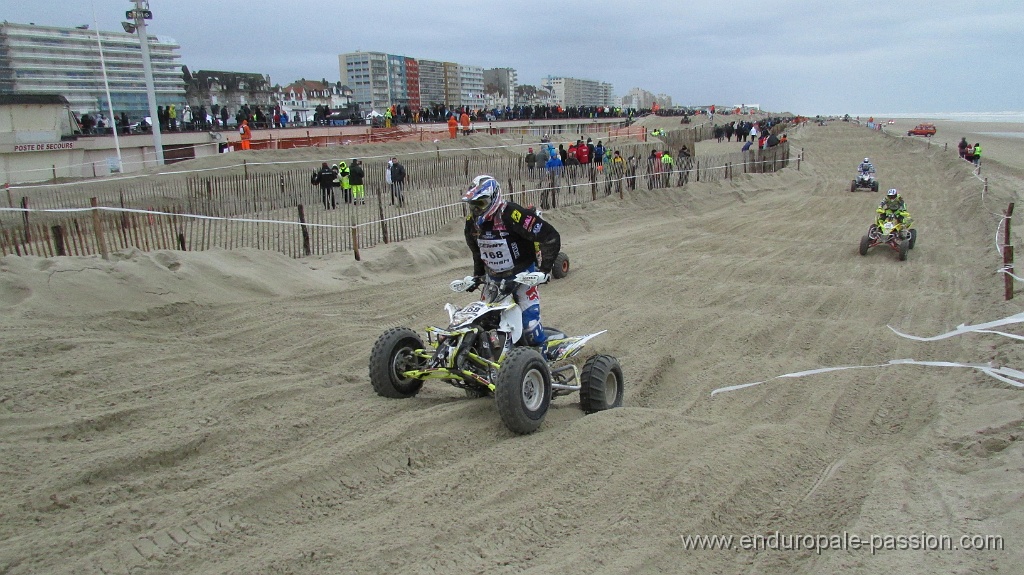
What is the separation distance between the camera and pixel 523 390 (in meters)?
5.08

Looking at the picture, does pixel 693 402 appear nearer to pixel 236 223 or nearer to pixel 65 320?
pixel 65 320

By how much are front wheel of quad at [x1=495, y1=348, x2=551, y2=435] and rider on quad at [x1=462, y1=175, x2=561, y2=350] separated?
0.72 metres

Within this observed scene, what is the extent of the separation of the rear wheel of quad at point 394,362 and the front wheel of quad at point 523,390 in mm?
1108

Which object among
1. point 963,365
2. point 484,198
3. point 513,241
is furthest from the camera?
point 963,365

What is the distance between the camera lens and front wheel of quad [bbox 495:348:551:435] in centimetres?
488

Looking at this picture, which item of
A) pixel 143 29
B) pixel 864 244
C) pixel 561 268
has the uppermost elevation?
pixel 143 29

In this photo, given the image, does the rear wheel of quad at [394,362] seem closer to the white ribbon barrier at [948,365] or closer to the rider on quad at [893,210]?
the white ribbon barrier at [948,365]

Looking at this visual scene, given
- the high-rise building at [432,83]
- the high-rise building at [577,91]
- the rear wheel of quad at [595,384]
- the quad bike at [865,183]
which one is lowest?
the rear wheel of quad at [595,384]

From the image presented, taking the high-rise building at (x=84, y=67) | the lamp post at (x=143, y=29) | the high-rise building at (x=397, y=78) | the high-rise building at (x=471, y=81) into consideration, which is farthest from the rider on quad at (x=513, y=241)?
the high-rise building at (x=471, y=81)

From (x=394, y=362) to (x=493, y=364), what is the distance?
926 mm

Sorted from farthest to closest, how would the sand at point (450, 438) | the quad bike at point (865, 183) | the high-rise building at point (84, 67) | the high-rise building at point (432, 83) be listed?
the high-rise building at point (432, 83)
the high-rise building at point (84, 67)
the quad bike at point (865, 183)
the sand at point (450, 438)

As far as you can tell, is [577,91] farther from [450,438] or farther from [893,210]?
[450,438]

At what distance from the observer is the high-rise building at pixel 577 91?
158875 mm

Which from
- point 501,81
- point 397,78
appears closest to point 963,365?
point 397,78
